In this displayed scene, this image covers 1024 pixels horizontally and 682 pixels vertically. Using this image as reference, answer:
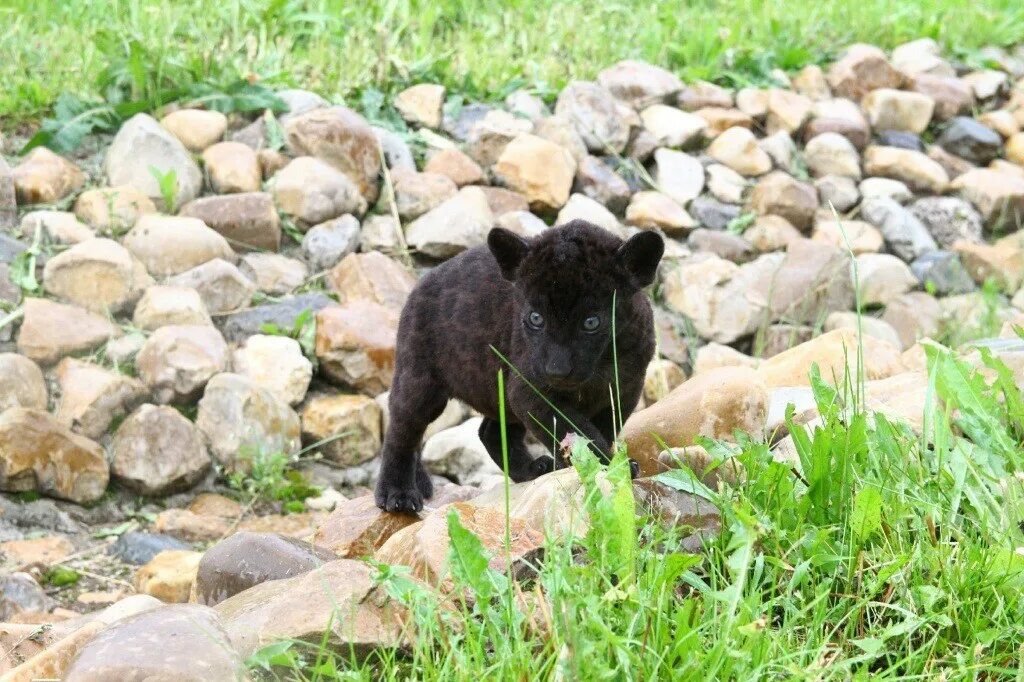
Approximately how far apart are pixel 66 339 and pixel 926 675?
16.0ft

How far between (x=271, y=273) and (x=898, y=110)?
5.64 meters

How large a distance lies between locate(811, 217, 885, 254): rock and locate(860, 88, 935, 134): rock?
5.05 feet

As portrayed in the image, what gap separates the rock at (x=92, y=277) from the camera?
257 inches

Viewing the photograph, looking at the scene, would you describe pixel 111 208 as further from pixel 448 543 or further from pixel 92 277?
pixel 448 543

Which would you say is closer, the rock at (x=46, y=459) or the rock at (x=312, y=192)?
the rock at (x=46, y=459)

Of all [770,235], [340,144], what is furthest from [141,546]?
[770,235]

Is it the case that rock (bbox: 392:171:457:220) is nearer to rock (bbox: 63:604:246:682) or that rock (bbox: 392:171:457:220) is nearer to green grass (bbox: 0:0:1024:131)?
green grass (bbox: 0:0:1024:131)

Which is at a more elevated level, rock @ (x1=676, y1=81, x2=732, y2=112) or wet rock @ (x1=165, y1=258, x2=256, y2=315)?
rock @ (x1=676, y1=81, x2=732, y2=112)

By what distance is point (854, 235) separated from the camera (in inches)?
346

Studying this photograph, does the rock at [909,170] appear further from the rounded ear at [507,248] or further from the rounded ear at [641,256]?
the rounded ear at [507,248]

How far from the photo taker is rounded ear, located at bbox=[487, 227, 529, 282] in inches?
171

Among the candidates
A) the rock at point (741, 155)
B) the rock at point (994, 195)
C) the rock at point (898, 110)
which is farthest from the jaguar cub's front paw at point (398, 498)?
the rock at point (898, 110)

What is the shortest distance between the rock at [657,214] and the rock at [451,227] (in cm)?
117

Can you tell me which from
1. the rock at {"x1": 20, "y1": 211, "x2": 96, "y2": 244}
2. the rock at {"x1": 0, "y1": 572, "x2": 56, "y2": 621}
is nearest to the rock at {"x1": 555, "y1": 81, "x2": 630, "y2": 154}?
the rock at {"x1": 20, "y1": 211, "x2": 96, "y2": 244}
